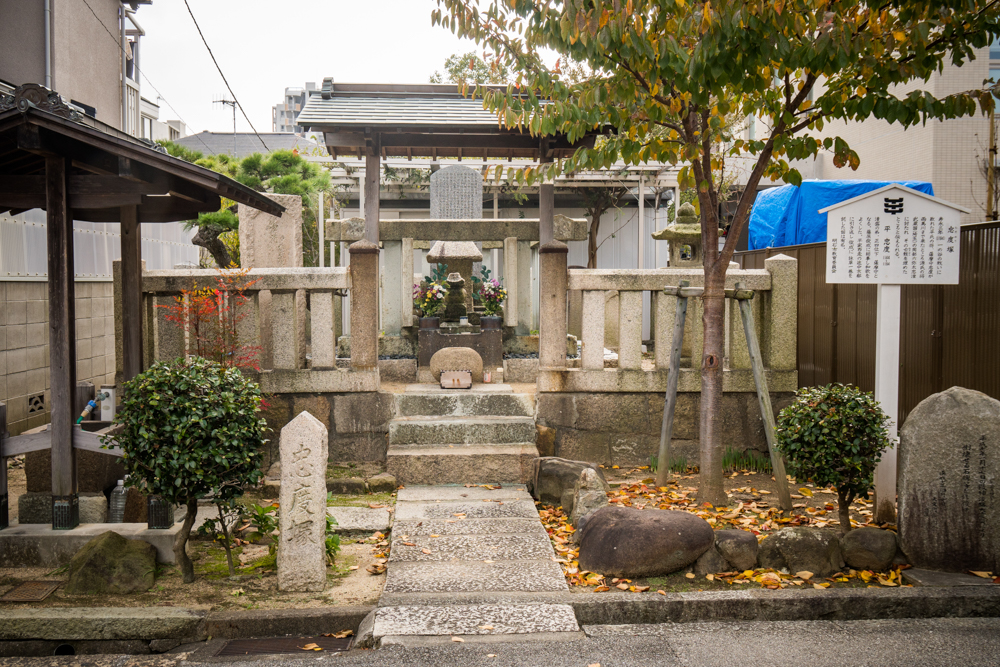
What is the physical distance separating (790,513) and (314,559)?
3.95 meters

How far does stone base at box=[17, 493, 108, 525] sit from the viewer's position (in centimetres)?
528

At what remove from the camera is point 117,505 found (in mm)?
5469

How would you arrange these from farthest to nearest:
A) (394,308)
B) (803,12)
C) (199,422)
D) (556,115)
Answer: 1. (394,308)
2. (556,115)
3. (803,12)
4. (199,422)

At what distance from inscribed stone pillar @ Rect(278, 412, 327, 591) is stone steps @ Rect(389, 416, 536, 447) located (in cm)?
267

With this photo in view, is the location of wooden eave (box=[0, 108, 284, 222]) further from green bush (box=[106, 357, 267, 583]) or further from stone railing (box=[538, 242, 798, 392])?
stone railing (box=[538, 242, 798, 392])

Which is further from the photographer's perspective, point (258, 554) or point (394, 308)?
point (394, 308)

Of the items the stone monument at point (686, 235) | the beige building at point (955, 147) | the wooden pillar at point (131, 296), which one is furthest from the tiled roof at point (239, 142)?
the wooden pillar at point (131, 296)

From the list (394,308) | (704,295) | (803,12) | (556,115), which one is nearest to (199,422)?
(556,115)

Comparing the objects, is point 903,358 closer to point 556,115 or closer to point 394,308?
point 556,115

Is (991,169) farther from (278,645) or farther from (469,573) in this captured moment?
(278,645)

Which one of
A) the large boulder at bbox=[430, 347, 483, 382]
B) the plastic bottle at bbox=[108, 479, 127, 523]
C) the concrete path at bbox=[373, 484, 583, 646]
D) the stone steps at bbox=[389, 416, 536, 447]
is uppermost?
the large boulder at bbox=[430, 347, 483, 382]

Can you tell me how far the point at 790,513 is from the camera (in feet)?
19.5

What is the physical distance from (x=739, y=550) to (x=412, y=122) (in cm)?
545

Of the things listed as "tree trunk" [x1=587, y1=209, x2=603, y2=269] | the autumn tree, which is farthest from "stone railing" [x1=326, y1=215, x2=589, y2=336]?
"tree trunk" [x1=587, y1=209, x2=603, y2=269]
